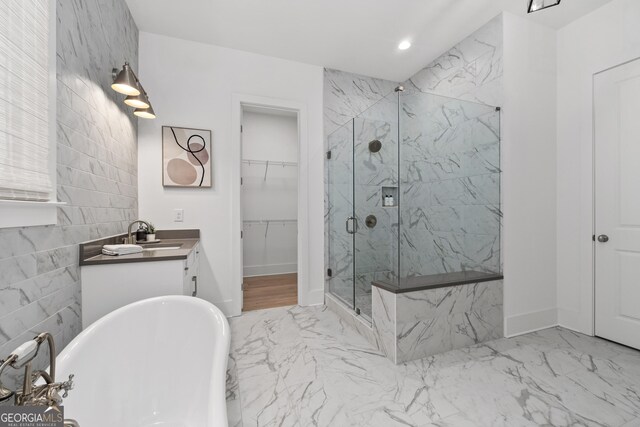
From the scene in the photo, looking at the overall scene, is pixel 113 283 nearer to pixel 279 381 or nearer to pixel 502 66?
pixel 279 381

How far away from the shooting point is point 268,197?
180 inches

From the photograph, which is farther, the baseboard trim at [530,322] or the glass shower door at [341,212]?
the glass shower door at [341,212]

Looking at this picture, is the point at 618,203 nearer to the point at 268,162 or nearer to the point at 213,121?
the point at 213,121

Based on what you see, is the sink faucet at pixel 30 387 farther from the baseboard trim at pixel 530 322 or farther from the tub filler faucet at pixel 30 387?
the baseboard trim at pixel 530 322

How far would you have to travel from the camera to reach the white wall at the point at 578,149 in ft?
7.31

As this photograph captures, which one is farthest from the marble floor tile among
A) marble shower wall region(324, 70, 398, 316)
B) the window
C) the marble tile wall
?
the window

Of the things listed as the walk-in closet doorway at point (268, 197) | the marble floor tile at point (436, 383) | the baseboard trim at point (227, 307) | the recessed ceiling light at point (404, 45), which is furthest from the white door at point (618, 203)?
the walk-in closet doorway at point (268, 197)

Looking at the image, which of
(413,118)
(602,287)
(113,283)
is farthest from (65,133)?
(602,287)

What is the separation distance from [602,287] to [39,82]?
4.06 metres

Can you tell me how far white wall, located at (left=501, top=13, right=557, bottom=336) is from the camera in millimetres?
2309

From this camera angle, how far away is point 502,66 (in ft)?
7.55

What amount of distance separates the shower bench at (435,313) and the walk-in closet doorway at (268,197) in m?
2.44

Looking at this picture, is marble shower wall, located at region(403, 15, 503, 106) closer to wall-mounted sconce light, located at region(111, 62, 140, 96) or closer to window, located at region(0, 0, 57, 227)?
wall-mounted sconce light, located at region(111, 62, 140, 96)

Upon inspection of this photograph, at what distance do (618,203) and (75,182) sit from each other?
399 cm
